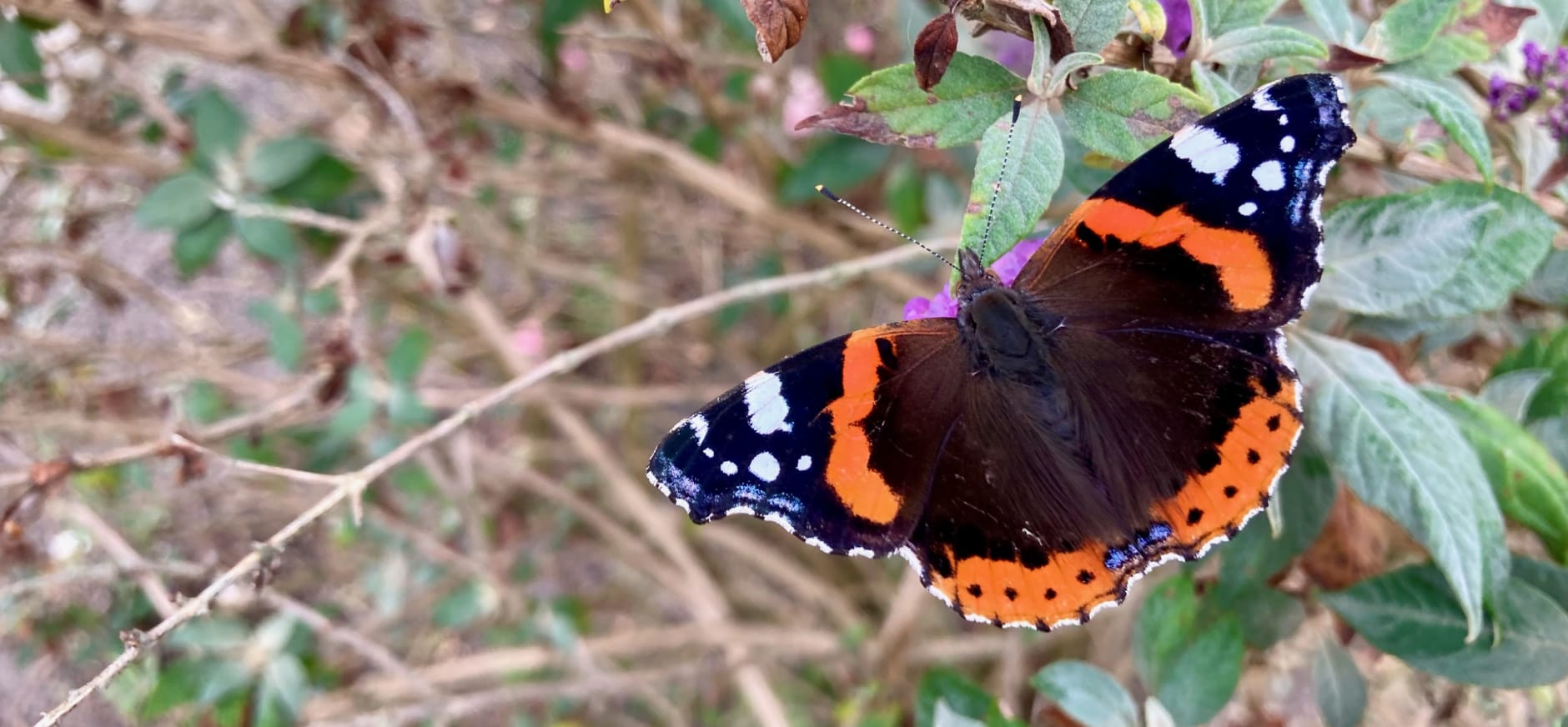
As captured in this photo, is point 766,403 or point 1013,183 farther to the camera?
point 766,403

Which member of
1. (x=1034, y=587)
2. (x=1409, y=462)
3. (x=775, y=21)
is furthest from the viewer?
(x=1034, y=587)

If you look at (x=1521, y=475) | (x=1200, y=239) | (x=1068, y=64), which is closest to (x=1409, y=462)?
(x=1521, y=475)

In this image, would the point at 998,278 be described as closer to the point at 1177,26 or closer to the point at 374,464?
the point at 1177,26

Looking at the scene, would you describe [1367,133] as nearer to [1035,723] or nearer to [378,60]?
[1035,723]

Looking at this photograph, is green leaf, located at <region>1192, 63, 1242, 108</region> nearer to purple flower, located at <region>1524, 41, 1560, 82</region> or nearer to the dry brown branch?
purple flower, located at <region>1524, 41, 1560, 82</region>

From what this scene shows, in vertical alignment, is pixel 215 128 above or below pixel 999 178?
below

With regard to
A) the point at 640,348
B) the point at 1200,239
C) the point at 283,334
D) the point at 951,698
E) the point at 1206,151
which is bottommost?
the point at 640,348
